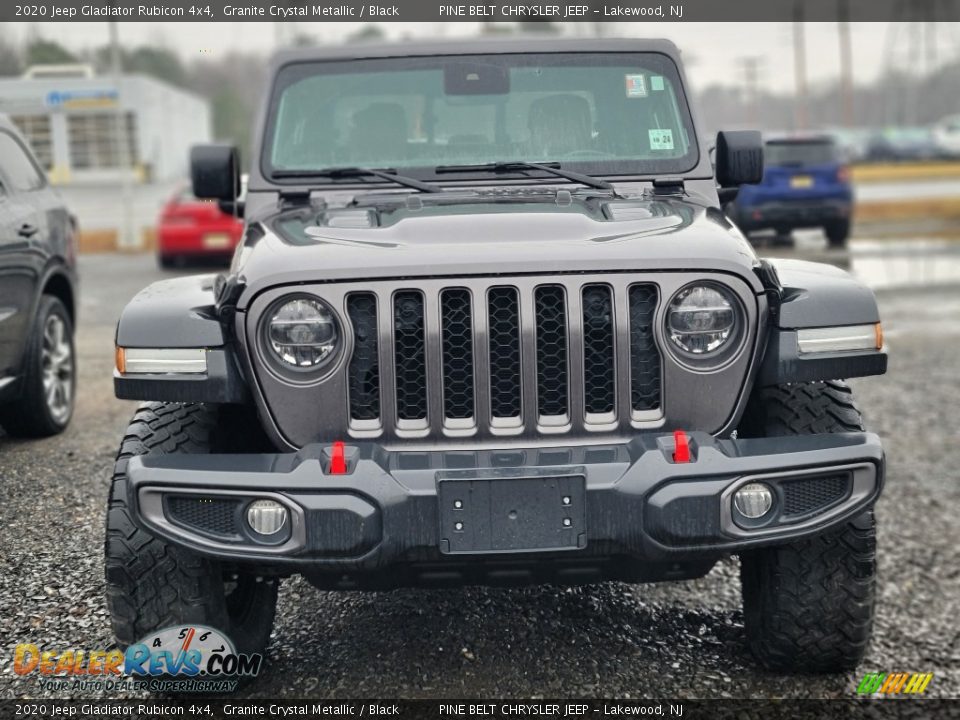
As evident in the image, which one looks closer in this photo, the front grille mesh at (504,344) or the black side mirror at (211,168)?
the front grille mesh at (504,344)

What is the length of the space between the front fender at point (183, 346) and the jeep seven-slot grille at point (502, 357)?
0.36 metres

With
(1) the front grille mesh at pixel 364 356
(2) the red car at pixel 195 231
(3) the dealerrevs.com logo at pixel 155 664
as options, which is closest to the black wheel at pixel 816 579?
(1) the front grille mesh at pixel 364 356

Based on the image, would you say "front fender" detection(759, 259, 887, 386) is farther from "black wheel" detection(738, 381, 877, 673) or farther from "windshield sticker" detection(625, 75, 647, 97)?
"windshield sticker" detection(625, 75, 647, 97)

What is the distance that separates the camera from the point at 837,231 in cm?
1722

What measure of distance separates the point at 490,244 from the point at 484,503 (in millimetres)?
761

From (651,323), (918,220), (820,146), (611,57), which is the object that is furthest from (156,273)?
(918,220)

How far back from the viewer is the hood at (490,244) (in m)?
3.12

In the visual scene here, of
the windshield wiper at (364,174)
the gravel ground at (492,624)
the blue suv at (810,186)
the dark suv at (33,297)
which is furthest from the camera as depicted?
the blue suv at (810,186)

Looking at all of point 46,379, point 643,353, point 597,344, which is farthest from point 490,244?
point 46,379

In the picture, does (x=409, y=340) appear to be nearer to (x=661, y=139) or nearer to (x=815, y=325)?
(x=815, y=325)

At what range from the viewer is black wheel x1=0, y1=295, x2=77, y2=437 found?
19.6 ft

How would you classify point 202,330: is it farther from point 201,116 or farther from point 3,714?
point 201,116

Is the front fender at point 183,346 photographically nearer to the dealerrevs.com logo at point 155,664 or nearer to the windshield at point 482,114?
the dealerrevs.com logo at point 155,664

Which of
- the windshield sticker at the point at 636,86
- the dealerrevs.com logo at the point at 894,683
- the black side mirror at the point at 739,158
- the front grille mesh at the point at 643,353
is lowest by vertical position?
the dealerrevs.com logo at the point at 894,683
